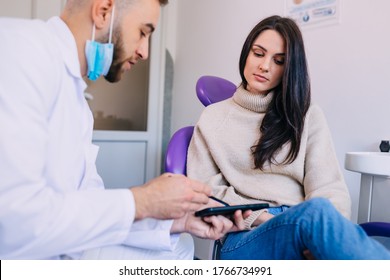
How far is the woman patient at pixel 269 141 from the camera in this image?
1225mm

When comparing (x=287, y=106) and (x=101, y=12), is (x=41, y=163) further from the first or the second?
(x=287, y=106)

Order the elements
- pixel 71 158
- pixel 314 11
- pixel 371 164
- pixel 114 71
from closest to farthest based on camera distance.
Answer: pixel 71 158, pixel 114 71, pixel 371 164, pixel 314 11

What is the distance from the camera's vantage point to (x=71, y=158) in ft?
2.62

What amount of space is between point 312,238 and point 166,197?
1.15 ft

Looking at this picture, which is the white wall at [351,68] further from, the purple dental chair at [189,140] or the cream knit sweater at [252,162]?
the purple dental chair at [189,140]

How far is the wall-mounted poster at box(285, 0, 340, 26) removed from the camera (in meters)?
1.72

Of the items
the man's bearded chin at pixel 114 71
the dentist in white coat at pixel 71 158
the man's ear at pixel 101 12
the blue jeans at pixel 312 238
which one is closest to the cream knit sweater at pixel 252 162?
the blue jeans at pixel 312 238

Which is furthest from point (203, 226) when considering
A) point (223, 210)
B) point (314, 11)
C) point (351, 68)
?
point (314, 11)

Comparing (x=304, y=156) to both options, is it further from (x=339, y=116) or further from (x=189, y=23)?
(x=189, y=23)

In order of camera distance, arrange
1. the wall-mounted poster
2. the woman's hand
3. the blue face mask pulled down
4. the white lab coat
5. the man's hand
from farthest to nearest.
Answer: the wall-mounted poster, the woman's hand, the blue face mask pulled down, the man's hand, the white lab coat

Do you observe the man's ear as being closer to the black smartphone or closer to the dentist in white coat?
the dentist in white coat

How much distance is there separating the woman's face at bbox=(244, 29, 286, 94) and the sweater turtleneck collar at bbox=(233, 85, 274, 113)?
3 cm

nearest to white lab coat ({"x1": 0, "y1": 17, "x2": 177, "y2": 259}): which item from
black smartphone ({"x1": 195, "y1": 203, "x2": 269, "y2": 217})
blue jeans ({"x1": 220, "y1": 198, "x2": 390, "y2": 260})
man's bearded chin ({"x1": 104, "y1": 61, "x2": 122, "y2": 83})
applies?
man's bearded chin ({"x1": 104, "y1": 61, "x2": 122, "y2": 83})

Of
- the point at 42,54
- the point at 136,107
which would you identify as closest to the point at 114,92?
the point at 136,107
